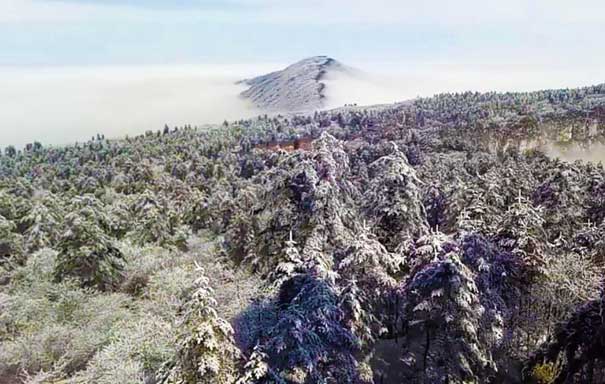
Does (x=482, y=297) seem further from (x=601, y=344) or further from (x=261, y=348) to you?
(x=261, y=348)

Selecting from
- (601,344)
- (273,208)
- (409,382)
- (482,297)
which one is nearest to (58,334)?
(273,208)

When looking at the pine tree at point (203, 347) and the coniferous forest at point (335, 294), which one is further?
the coniferous forest at point (335, 294)

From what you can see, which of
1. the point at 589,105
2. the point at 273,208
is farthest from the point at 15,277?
the point at 589,105

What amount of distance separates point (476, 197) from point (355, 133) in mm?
100214

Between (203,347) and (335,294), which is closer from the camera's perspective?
(203,347)

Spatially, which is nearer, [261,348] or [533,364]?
[261,348]

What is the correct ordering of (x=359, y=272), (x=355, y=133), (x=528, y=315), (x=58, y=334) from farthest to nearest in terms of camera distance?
(x=355, y=133), (x=58, y=334), (x=528, y=315), (x=359, y=272)

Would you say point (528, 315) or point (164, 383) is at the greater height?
point (164, 383)

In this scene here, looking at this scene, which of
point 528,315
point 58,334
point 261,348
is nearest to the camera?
point 261,348

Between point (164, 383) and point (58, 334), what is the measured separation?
572 inches

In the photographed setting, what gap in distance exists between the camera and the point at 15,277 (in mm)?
40500

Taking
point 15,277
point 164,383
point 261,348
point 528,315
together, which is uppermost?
point 261,348

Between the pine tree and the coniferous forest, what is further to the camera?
the coniferous forest

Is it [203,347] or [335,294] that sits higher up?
[335,294]
